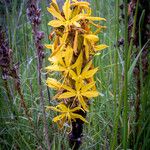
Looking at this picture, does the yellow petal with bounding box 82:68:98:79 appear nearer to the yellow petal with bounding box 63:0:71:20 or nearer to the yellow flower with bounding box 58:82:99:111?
the yellow flower with bounding box 58:82:99:111

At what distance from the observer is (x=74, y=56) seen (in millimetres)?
1028

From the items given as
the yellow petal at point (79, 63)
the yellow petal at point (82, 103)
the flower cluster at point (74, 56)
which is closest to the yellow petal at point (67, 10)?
the flower cluster at point (74, 56)

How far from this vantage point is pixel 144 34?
132 centimetres

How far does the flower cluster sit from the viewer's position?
3.30 feet

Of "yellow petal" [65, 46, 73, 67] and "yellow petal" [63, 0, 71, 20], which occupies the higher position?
"yellow petal" [63, 0, 71, 20]

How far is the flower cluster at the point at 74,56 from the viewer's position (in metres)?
1.00

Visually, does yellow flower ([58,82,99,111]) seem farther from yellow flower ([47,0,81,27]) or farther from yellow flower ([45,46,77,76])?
yellow flower ([47,0,81,27])

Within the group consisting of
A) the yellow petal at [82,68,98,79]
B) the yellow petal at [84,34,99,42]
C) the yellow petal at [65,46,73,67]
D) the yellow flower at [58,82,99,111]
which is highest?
the yellow petal at [84,34,99,42]

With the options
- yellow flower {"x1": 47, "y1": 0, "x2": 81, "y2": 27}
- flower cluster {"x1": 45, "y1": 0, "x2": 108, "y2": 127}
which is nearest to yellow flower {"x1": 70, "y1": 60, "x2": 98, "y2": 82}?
flower cluster {"x1": 45, "y1": 0, "x2": 108, "y2": 127}

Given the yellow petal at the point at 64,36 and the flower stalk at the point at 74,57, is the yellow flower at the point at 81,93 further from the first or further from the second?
the yellow petal at the point at 64,36

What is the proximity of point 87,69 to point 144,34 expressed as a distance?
39cm

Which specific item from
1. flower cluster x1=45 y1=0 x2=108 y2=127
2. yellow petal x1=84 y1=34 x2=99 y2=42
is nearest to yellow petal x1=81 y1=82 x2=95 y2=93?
flower cluster x1=45 y1=0 x2=108 y2=127

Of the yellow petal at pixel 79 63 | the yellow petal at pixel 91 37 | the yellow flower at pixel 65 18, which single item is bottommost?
the yellow petal at pixel 79 63

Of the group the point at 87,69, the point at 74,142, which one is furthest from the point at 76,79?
the point at 74,142
